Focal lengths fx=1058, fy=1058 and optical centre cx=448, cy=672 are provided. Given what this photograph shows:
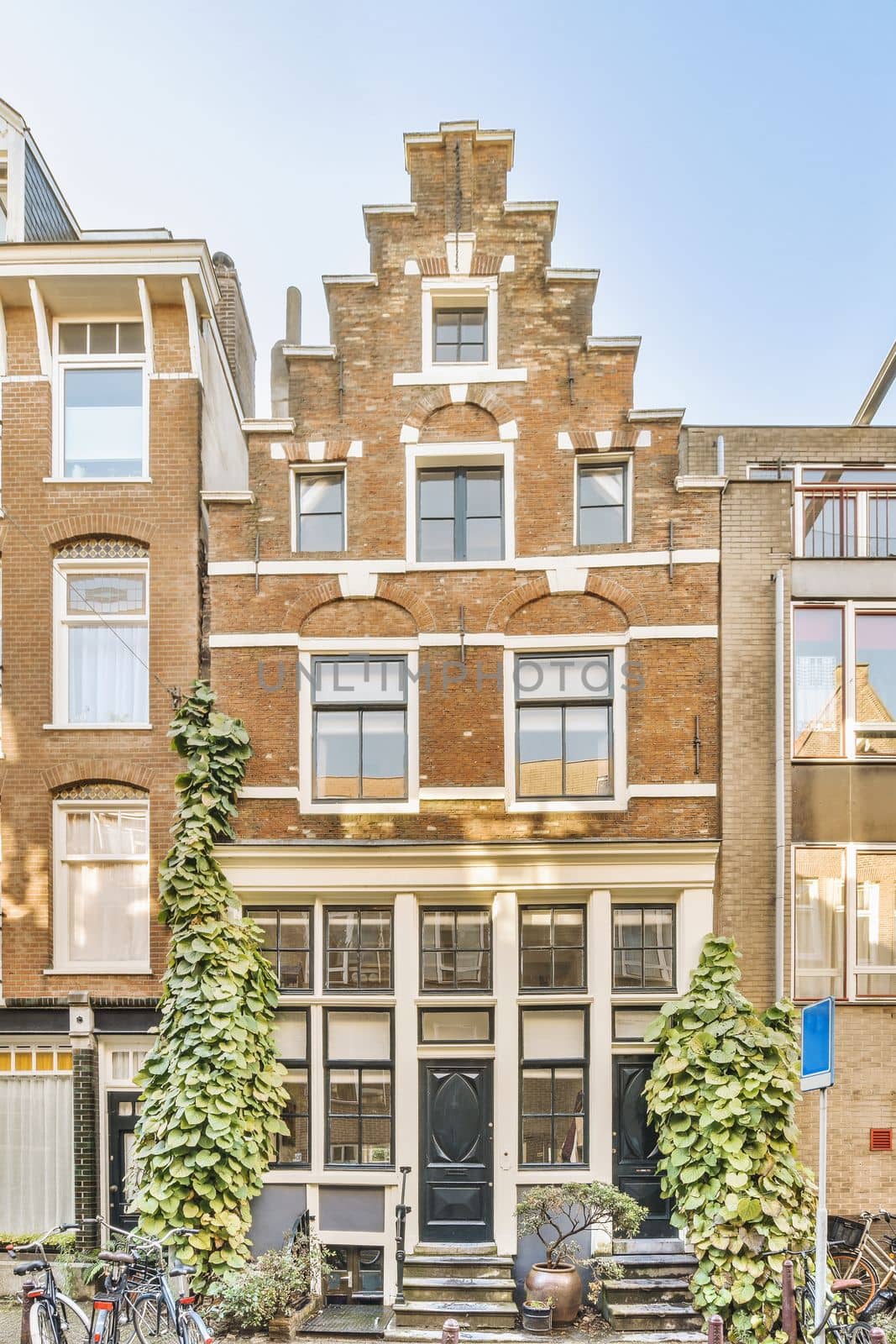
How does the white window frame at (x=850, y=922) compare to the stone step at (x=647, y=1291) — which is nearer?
the stone step at (x=647, y=1291)

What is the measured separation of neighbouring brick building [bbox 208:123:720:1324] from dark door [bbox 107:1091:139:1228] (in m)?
1.90

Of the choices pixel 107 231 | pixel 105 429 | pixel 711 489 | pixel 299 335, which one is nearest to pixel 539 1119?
pixel 711 489

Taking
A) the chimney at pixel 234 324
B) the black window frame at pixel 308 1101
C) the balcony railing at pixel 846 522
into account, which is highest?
the chimney at pixel 234 324

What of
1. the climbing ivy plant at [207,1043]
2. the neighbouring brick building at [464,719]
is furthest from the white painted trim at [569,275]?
the climbing ivy plant at [207,1043]

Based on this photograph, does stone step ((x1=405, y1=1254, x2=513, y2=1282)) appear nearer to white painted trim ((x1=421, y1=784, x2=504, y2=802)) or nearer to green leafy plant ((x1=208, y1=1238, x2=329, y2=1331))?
green leafy plant ((x1=208, y1=1238, x2=329, y2=1331))

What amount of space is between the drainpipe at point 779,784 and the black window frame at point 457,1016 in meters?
3.53

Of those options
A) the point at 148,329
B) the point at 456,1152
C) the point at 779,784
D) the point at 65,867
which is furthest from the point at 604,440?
the point at 456,1152

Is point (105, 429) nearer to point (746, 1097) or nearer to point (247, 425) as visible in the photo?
point (247, 425)

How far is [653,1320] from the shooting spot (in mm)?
11734

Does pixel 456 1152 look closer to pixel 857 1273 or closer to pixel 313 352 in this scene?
pixel 857 1273

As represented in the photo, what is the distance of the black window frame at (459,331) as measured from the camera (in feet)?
45.7

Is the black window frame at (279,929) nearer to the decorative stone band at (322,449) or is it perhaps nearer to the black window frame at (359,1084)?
the black window frame at (359,1084)

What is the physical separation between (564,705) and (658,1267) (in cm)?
671

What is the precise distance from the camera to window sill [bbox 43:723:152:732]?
542 inches
